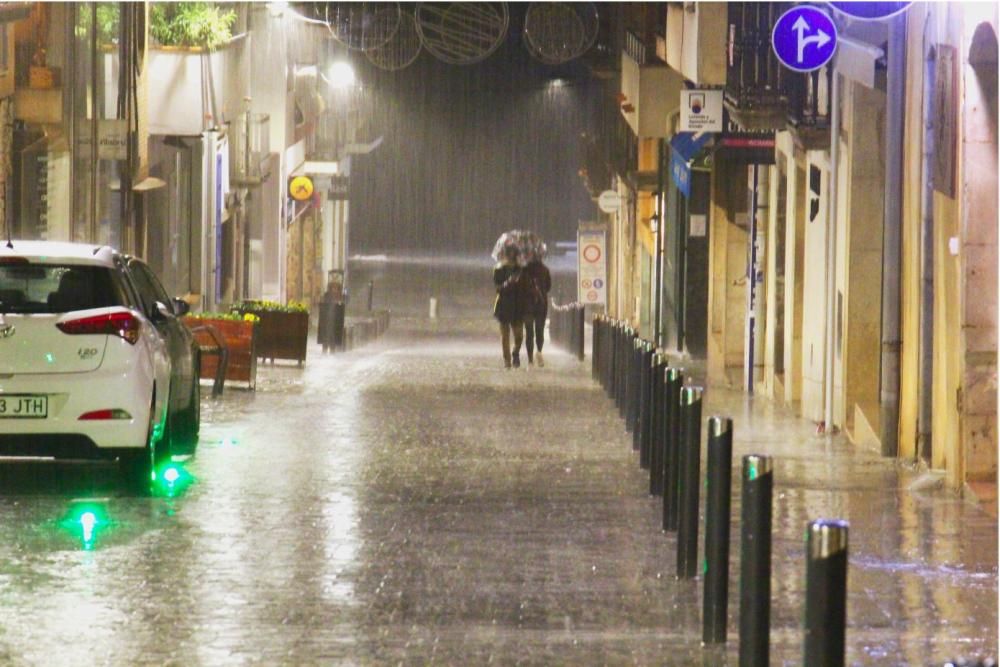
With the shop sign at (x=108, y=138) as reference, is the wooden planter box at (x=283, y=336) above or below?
below

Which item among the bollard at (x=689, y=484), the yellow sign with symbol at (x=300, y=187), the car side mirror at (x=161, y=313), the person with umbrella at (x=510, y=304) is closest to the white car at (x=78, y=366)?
the car side mirror at (x=161, y=313)

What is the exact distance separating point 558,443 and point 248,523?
5334 millimetres

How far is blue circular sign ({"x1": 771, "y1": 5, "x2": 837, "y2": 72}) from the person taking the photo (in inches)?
691

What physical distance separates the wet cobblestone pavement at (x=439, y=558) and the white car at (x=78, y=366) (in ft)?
1.26

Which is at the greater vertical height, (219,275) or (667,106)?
(667,106)

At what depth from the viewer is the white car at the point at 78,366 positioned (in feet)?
39.7

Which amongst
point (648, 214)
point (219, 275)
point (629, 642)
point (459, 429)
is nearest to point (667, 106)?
point (648, 214)

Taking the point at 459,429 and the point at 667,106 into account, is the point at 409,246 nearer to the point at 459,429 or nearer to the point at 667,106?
the point at 667,106

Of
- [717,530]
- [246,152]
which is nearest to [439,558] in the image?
[717,530]

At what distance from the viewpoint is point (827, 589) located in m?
4.88

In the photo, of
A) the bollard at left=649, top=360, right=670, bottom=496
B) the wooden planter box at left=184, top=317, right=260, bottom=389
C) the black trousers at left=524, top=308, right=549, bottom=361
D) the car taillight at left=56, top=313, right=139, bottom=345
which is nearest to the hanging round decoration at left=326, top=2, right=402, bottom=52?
the black trousers at left=524, top=308, right=549, bottom=361

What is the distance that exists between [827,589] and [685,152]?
2363 centimetres

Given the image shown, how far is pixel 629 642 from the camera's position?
7.81 metres

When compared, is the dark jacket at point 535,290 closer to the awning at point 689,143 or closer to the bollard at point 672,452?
the awning at point 689,143
